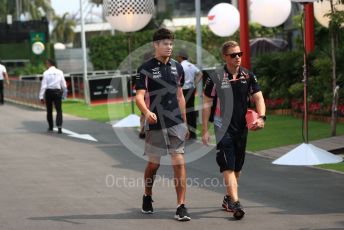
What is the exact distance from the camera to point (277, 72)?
2392 centimetres

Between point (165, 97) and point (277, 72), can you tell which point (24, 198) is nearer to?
point (165, 97)

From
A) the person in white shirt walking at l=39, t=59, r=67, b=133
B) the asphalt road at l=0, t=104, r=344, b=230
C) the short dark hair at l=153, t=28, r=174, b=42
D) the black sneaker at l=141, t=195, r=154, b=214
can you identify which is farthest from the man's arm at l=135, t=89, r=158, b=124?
the person in white shirt walking at l=39, t=59, r=67, b=133

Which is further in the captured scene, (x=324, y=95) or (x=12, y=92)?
(x=12, y=92)

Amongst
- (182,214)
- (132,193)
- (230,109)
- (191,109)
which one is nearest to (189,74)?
(191,109)

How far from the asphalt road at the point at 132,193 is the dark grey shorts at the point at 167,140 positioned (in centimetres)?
71

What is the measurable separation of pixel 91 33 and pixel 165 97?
248ft

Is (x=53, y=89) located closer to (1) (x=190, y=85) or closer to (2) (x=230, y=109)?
(1) (x=190, y=85)

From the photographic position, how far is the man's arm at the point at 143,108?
29.1 ft

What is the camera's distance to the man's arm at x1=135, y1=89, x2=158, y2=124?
8.87m

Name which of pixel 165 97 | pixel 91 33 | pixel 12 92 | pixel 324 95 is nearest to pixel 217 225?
pixel 165 97

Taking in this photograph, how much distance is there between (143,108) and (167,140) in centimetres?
46

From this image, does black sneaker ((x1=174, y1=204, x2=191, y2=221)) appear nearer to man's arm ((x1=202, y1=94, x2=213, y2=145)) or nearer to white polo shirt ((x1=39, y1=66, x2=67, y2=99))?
man's arm ((x1=202, y1=94, x2=213, y2=145))

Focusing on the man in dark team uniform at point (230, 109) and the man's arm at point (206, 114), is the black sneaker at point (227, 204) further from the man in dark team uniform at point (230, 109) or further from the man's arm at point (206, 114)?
the man's arm at point (206, 114)

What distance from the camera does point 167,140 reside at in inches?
358
